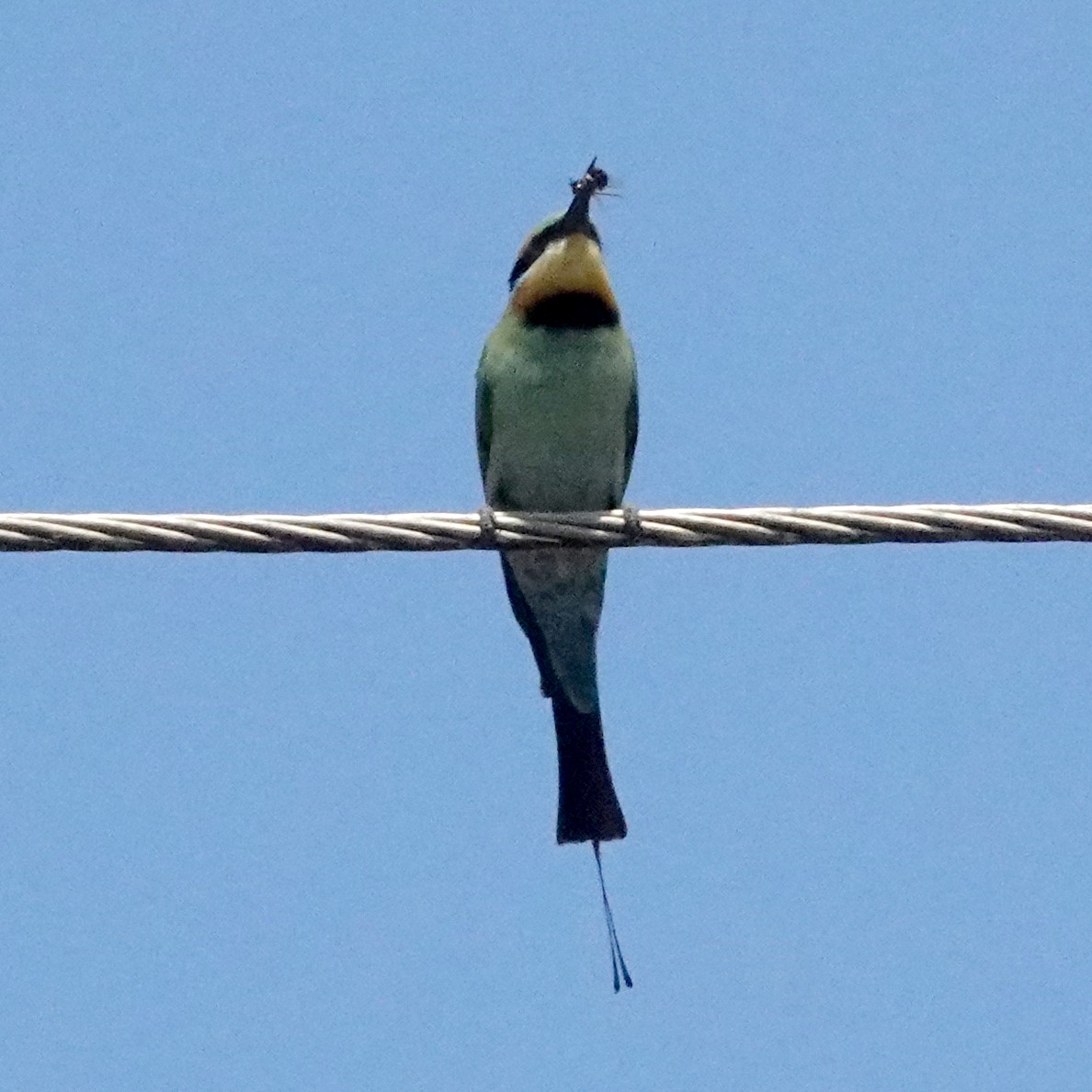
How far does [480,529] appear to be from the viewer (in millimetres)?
3061

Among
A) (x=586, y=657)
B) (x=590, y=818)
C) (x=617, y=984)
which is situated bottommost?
(x=617, y=984)

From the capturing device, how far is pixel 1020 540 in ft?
9.72

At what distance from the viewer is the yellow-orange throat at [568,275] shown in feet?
14.6

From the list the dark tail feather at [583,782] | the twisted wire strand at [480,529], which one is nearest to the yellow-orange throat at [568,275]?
the dark tail feather at [583,782]

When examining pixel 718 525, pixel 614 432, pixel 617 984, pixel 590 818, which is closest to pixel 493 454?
pixel 614 432

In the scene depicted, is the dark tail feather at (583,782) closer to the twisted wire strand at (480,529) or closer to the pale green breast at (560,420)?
the pale green breast at (560,420)

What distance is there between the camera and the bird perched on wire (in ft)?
14.4

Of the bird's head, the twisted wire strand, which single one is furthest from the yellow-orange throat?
the twisted wire strand

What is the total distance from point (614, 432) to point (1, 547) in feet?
5.85

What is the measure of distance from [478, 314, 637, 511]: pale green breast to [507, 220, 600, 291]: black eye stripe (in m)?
0.22

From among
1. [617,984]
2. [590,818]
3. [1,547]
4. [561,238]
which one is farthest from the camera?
[561,238]

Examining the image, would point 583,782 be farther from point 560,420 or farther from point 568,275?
point 568,275

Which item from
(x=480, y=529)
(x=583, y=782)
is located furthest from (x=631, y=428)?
(x=480, y=529)

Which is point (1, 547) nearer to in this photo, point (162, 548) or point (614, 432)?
point (162, 548)
